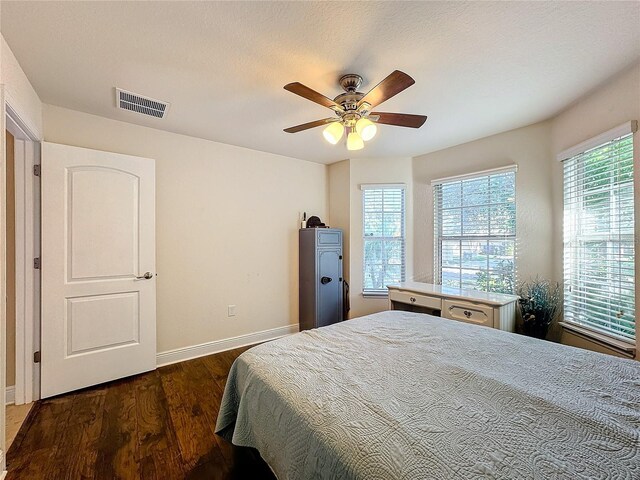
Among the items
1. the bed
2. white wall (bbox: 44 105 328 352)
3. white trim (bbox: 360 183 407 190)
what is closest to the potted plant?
the bed

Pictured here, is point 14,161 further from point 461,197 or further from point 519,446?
point 461,197

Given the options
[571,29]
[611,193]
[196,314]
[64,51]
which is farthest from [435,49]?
[196,314]

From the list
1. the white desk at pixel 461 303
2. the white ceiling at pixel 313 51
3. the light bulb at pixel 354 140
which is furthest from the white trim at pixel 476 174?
the light bulb at pixel 354 140

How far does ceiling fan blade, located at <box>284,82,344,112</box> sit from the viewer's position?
1.50 meters

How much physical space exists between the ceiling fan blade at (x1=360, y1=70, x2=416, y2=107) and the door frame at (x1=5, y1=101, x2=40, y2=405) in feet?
8.10

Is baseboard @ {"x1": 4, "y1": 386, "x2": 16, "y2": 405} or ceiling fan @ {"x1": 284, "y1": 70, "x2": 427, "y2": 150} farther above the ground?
ceiling fan @ {"x1": 284, "y1": 70, "x2": 427, "y2": 150}

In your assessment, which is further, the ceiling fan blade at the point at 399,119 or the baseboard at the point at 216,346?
the baseboard at the point at 216,346

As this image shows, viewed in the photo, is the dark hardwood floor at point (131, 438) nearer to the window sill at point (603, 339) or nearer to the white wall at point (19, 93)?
the white wall at point (19, 93)

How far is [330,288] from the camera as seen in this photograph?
11.8 feet

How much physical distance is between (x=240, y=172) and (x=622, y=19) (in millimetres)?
3120

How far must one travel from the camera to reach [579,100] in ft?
7.25

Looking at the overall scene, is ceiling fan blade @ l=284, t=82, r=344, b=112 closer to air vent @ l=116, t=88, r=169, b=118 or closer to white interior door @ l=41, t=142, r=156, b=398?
air vent @ l=116, t=88, r=169, b=118

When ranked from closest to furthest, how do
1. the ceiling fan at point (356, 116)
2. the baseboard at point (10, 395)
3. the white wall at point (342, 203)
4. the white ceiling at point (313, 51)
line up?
the white ceiling at point (313, 51) < the ceiling fan at point (356, 116) < the baseboard at point (10, 395) < the white wall at point (342, 203)

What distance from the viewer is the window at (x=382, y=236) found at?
3742 mm
